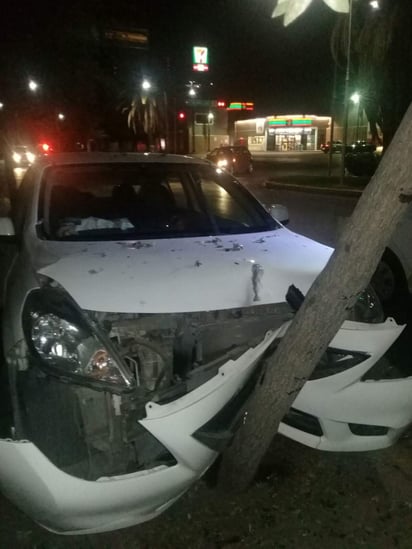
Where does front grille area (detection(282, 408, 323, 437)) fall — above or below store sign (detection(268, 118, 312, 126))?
below

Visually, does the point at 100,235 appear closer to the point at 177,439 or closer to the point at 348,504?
the point at 177,439

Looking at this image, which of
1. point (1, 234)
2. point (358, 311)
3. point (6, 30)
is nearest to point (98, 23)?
point (6, 30)

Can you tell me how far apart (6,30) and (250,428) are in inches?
513

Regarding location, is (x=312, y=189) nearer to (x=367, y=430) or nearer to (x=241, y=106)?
(x=367, y=430)

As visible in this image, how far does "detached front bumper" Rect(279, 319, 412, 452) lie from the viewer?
2.89 m

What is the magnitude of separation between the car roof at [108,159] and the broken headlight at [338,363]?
97.7 inches

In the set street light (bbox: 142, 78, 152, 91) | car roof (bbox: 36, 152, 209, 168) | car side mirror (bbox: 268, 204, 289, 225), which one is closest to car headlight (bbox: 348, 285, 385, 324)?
car side mirror (bbox: 268, 204, 289, 225)

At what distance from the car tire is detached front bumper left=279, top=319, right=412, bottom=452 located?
2611 millimetres

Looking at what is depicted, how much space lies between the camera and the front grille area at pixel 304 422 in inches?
121

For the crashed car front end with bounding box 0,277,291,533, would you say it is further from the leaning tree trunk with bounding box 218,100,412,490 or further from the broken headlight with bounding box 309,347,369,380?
the broken headlight with bounding box 309,347,369,380

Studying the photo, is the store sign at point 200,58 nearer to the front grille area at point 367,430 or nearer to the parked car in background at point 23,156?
the parked car in background at point 23,156

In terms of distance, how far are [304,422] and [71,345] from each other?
1292 millimetres

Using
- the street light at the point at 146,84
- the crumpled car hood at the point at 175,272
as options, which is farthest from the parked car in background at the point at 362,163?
the crumpled car hood at the point at 175,272

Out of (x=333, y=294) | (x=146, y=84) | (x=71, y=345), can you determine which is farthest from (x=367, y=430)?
(x=146, y=84)
